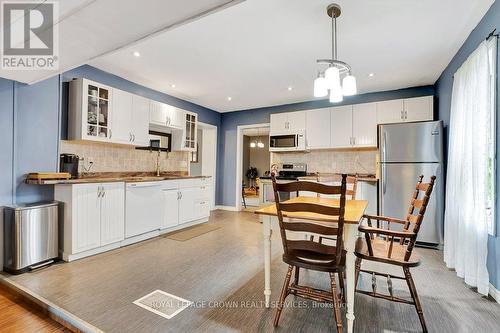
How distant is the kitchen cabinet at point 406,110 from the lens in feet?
13.0

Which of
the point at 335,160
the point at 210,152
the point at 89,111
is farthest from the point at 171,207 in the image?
the point at 335,160

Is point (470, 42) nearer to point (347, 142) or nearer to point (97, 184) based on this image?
point (347, 142)

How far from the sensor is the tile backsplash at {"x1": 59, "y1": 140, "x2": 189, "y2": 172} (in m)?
3.46

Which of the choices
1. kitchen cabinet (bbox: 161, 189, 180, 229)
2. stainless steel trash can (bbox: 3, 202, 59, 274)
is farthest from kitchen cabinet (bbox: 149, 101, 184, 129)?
stainless steel trash can (bbox: 3, 202, 59, 274)

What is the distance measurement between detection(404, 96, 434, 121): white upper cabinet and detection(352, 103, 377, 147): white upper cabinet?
49cm

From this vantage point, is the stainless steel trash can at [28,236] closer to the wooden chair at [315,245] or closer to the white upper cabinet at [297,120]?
the wooden chair at [315,245]

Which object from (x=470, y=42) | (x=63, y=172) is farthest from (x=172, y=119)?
(x=470, y=42)

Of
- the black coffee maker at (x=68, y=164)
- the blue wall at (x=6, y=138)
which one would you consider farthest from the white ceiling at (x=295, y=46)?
the black coffee maker at (x=68, y=164)

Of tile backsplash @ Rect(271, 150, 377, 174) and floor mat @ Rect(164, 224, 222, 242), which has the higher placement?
tile backsplash @ Rect(271, 150, 377, 174)

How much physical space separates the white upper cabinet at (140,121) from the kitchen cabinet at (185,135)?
0.85 m

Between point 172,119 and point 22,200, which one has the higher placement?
point 172,119

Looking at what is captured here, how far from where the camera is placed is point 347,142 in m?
4.52

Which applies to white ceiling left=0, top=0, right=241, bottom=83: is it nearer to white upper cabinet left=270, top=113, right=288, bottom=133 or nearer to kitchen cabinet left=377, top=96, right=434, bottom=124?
white upper cabinet left=270, top=113, right=288, bottom=133

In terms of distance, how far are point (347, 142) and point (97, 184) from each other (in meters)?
4.04
